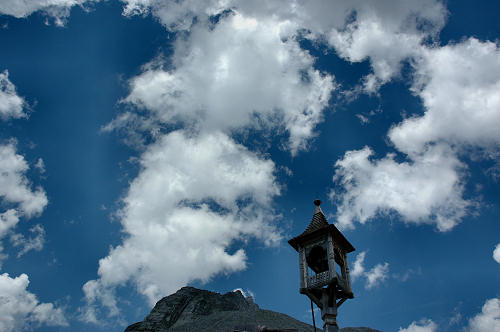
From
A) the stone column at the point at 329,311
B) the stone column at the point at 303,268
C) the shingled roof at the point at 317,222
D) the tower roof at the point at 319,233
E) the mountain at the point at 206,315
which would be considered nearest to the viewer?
the stone column at the point at 329,311

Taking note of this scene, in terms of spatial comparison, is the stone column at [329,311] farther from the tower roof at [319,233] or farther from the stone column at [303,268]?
the tower roof at [319,233]

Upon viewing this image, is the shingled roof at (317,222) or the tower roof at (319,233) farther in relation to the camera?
the shingled roof at (317,222)

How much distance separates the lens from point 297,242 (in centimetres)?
2147

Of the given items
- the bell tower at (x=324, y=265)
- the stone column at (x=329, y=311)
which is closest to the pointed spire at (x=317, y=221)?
the bell tower at (x=324, y=265)

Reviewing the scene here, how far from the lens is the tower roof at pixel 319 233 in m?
A: 20.6

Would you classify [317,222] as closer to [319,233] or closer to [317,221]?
[317,221]

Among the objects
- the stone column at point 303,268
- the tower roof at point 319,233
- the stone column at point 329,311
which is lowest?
the stone column at point 329,311

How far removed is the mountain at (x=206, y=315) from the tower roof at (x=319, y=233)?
2497 centimetres

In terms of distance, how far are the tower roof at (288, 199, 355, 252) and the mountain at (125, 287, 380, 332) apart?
24975mm

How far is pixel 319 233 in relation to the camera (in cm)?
2086

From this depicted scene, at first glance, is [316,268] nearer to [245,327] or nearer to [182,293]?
[245,327]

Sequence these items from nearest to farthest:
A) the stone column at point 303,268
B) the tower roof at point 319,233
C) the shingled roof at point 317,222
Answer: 1. the stone column at point 303,268
2. the tower roof at point 319,233
3. the shingled roof at point 317,222

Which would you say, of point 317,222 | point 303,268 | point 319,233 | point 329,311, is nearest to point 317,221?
point 317,222

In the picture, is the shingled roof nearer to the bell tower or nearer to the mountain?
the bell tower
